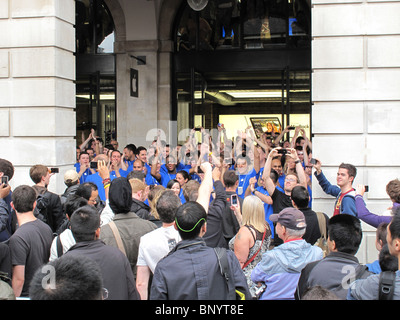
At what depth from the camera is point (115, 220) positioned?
4941mm

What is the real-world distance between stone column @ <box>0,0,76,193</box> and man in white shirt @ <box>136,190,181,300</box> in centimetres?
493

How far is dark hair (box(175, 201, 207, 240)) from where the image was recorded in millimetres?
3713

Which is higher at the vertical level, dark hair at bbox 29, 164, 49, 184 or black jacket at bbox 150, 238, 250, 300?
dark hair at bbox 29, 164, 49, 184

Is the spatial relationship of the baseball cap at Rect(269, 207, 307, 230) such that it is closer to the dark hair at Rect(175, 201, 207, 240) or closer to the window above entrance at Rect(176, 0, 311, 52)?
the dark hair at Rect(175, 201, 207, 240)

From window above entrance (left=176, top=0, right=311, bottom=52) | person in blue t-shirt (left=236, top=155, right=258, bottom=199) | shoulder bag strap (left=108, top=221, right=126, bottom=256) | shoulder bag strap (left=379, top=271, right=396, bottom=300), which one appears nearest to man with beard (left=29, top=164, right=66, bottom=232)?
shoulder bag strap (left=108, top=221, right=126, bottom=256)

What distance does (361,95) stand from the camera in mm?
8156

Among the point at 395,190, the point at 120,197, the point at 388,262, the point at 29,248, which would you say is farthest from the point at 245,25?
the point at 388,262

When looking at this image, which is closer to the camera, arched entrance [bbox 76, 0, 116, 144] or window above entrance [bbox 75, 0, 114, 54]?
arched entrance [bbox 76, 0, 116, 144]

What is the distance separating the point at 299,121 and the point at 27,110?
8405 mm

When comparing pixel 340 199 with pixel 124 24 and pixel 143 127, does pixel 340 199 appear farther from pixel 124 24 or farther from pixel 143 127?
pixel 124 24

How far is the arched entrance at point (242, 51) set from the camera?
1523 centimetres
